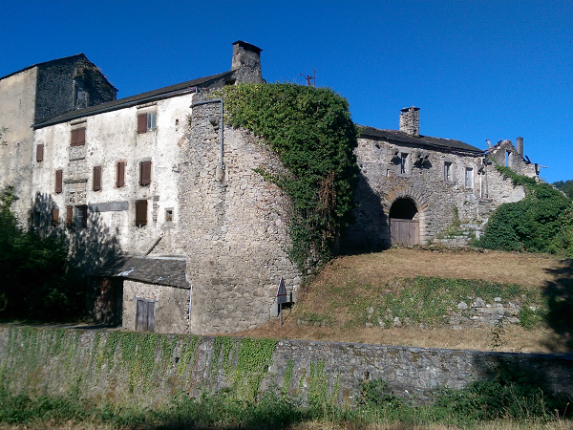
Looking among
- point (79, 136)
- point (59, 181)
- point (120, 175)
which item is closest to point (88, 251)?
point (120, 175)

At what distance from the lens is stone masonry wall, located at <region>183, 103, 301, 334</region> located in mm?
15180

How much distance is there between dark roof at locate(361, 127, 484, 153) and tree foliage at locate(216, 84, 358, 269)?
8.00m

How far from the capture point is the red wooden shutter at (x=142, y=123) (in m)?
21.9

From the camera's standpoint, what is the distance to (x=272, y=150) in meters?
15.7

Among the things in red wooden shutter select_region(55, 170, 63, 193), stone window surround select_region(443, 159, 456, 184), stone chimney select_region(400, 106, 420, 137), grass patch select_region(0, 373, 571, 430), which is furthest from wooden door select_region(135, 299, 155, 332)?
stone window surround select_region(443, 159, 456, 184)

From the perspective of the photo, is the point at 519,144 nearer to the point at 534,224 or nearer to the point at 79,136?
the point at 534,224

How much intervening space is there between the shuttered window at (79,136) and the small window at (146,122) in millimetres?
3916

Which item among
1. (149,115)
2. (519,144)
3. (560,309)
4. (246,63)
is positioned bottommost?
(560,309)

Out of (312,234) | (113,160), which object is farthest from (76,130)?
(312,234)

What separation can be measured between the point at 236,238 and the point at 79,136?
43.7 ft

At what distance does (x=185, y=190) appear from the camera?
55.9ft

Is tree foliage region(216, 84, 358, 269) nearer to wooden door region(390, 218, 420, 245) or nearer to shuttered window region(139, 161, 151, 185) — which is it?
shuttered window region(139, 161, 151, 185)

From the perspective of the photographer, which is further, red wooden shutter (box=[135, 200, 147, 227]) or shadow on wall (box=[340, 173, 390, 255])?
shadow on wall (box=[340, 173, 390, 255])

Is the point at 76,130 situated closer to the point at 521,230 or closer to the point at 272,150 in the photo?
the point at 272,150
